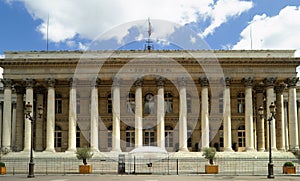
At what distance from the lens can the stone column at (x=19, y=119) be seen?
46.9 meters

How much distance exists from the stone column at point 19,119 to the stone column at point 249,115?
2405 centimetres

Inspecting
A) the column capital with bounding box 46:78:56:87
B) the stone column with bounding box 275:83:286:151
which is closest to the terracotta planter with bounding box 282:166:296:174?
the stone column with bounding box 275:83:286:151

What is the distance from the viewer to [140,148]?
42.4 metres

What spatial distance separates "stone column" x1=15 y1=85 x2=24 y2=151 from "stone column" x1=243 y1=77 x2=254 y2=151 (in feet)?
78.9

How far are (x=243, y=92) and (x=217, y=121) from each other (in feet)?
15.2

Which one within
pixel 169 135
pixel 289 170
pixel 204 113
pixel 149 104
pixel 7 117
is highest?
pixel 149 104

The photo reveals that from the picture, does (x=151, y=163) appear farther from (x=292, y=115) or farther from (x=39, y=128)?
(x=39, y=128)

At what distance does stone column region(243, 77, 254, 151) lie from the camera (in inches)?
1753

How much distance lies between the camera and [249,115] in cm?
4494

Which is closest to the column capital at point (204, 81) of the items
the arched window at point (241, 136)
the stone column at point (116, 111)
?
the arched window at point (241, 136)

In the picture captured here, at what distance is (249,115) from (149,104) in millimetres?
11221

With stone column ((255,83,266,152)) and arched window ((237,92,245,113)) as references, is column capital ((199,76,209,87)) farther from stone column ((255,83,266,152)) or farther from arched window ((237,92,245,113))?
stone column ((255,83,266,152))

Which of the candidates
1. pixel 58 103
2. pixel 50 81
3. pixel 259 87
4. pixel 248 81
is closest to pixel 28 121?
pixel 50 81

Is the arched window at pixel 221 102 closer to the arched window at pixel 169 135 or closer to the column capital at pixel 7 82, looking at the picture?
the arched window at pixel 169 135
